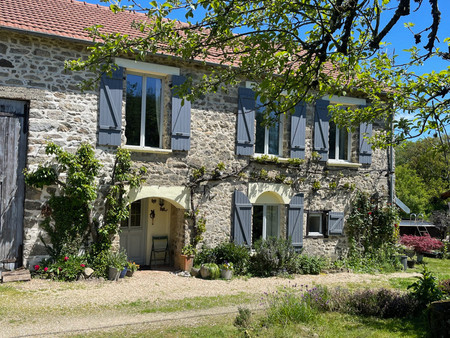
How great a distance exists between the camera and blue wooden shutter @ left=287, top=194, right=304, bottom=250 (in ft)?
37.6

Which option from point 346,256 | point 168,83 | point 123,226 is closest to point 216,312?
point 123,226

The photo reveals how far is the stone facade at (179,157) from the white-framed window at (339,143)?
21 cm

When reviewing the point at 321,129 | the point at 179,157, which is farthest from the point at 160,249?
the point at 321,129

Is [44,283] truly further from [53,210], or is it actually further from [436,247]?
[436,247]

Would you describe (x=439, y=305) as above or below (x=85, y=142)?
below

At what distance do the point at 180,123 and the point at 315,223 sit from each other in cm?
511

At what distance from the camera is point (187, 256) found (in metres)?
10.0

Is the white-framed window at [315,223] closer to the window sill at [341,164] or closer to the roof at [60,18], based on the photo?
the window sill at [341,164]

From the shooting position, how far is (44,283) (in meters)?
8.07

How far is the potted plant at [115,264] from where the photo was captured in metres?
8.79

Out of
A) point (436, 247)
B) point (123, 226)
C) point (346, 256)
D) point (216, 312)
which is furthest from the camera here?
point (436, 247)

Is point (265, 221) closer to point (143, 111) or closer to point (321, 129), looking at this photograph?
point (321, 129)

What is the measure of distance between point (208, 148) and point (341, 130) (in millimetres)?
4657

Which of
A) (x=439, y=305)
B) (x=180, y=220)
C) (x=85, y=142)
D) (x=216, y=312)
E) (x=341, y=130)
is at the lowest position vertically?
(x=216, y=312)
